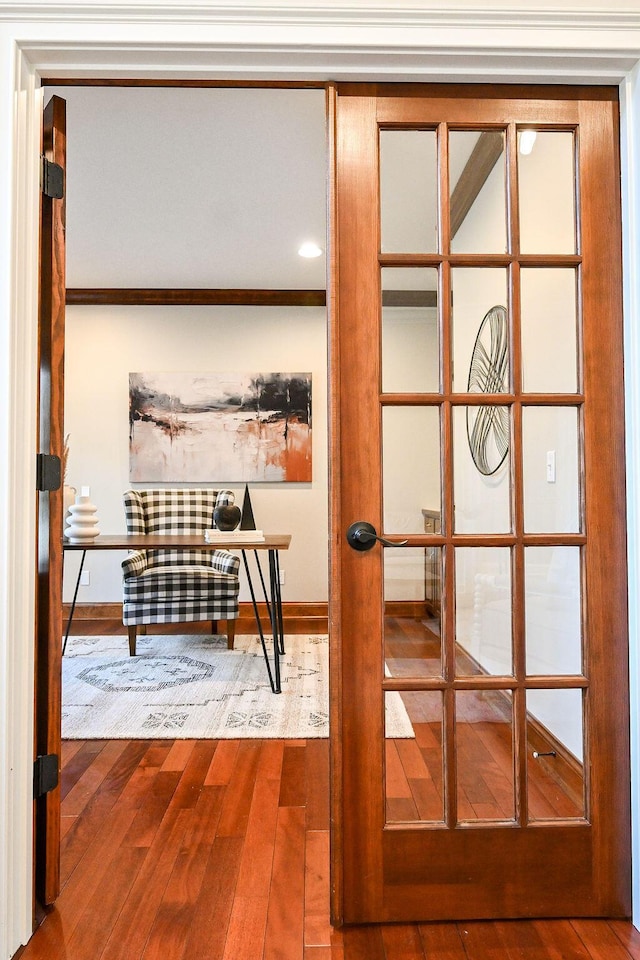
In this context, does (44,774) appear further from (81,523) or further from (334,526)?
(81,523)

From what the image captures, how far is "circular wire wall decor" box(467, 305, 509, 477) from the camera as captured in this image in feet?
5.03

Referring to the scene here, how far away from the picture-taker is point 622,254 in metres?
1.53

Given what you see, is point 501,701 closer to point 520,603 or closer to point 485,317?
point 520,603

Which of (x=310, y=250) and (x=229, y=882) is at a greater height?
(x=310, y=250)

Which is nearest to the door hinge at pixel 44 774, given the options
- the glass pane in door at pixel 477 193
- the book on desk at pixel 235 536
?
the glass pane in door at pixel 477 193

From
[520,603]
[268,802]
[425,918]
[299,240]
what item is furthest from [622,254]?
[299,240]

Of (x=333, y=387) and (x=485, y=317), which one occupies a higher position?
(x=485, y=317)

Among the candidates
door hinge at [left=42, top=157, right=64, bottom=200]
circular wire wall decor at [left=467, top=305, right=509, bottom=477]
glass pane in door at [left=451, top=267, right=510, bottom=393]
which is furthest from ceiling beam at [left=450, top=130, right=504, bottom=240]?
door hinge at [left=42, top=157, right=64, bottom=200]

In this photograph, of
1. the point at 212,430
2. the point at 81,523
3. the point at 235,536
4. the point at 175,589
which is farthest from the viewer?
the point at 212,430

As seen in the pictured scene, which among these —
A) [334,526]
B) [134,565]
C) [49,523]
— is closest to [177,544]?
[134,565]

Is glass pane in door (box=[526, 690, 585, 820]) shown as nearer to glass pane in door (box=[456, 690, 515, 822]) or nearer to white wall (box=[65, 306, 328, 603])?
glass pane in door (box=[456, 690, 515, 822])

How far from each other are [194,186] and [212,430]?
205 centimetres

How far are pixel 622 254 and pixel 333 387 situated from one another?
31.3 inches

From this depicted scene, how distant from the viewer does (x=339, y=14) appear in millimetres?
1411
